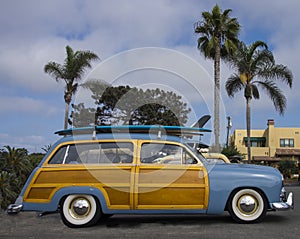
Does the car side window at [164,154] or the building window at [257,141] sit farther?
the building window at [257,141]

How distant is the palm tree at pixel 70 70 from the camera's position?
26312mm

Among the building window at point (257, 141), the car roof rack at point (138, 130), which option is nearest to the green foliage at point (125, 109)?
the car roof rack at point (138, 130)

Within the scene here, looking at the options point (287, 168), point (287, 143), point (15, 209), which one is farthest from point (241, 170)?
point (287, 143)

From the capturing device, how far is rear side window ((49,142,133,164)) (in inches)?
274

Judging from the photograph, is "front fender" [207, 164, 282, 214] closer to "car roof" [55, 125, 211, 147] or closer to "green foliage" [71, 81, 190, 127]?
"car roof" [55, 125, 211, 147]

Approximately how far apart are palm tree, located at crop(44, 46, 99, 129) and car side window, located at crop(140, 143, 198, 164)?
784 inches

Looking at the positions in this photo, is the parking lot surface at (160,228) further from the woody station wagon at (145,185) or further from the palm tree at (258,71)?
the palm tree at (258,71)

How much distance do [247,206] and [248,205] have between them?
0.08 ft

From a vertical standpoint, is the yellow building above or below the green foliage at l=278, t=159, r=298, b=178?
above

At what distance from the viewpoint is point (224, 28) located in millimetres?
23781

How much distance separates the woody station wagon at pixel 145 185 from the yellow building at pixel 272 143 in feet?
136

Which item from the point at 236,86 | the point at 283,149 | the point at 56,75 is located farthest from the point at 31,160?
the point at 283,149

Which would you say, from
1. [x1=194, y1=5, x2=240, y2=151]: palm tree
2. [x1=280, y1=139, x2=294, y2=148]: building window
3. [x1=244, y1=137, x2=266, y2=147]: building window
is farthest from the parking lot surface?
[x1=244, y1=137, x2=266, y2=147]: building window

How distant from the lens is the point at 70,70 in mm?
26312
